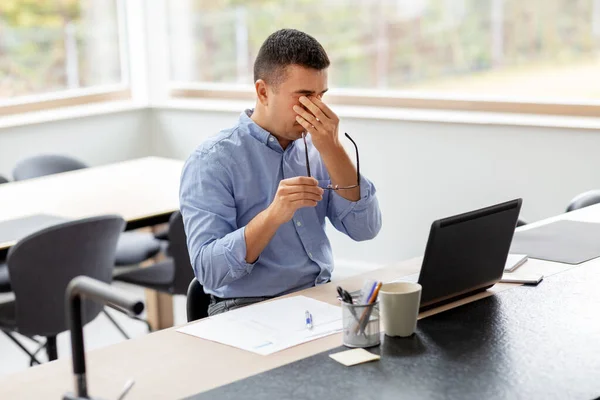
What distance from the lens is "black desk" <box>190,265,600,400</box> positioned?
5.07 feet

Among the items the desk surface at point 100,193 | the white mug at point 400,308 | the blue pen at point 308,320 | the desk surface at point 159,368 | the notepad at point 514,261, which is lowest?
the desk surface at point 100,193

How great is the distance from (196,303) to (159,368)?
64 centimetres

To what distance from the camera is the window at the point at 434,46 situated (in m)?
4.37

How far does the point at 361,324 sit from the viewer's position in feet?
5.75

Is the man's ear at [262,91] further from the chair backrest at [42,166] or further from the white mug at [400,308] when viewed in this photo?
the chair backrest at [42,166]

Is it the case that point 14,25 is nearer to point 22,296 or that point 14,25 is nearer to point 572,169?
point 22,296

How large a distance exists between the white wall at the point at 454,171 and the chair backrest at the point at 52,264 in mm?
1986

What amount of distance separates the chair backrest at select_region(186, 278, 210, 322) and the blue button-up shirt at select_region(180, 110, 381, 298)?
53mm

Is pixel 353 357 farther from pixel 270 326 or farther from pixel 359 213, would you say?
pixel 359 213

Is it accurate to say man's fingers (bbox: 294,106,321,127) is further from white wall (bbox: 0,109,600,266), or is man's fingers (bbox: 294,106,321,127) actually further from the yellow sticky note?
white wall (bbox: 0,109,600,266)

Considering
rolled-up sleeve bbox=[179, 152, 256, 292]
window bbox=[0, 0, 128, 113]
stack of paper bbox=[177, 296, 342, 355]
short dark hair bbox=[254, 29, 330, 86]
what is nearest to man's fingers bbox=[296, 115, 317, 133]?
short dark hair bbox=[254, 29, 330, 86]

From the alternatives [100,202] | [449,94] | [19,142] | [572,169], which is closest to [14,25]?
[19,142]

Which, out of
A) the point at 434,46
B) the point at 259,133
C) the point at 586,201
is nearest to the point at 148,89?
the point at 434,46

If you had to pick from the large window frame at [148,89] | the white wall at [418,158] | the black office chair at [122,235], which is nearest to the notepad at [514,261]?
the white wall at [418,158]
